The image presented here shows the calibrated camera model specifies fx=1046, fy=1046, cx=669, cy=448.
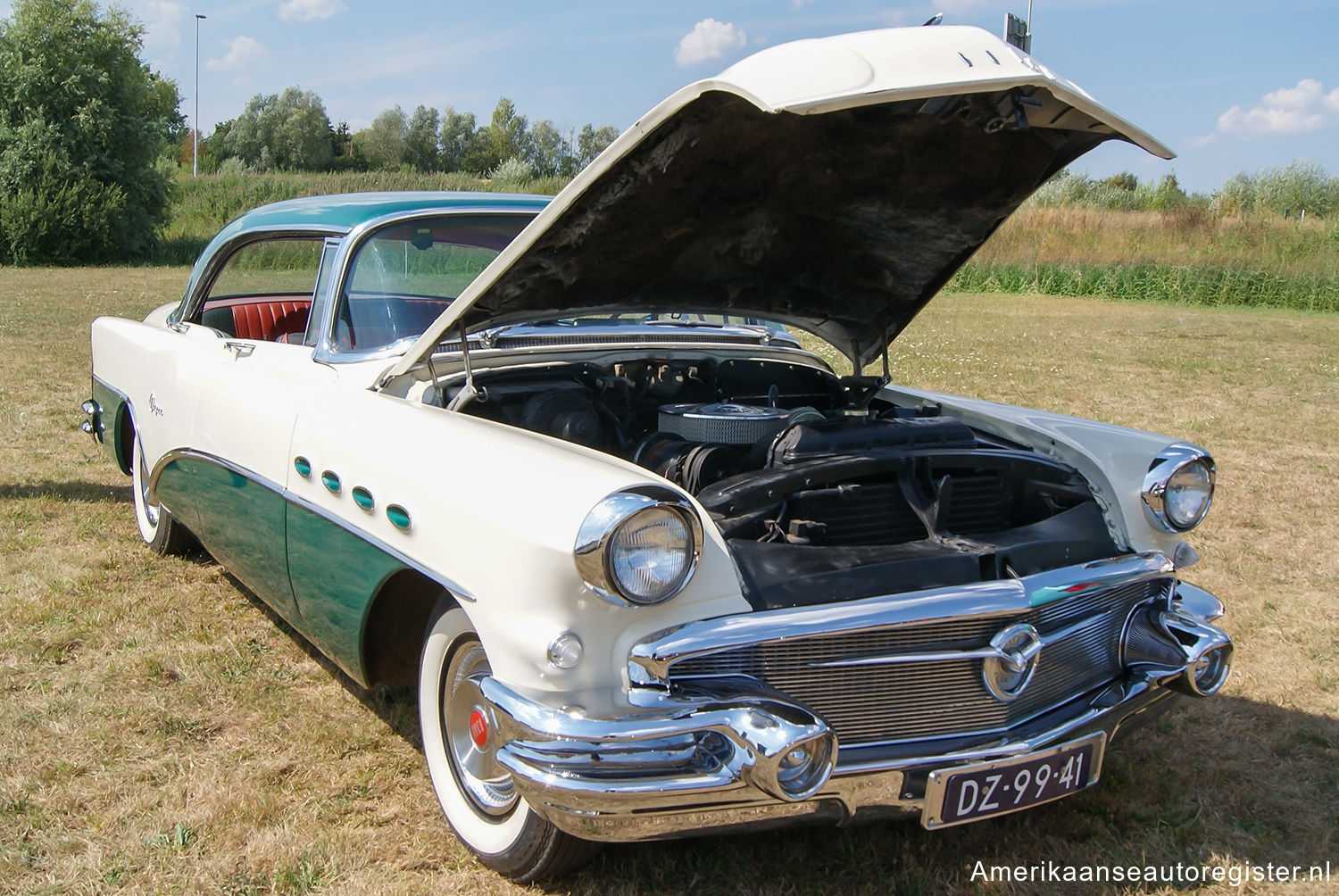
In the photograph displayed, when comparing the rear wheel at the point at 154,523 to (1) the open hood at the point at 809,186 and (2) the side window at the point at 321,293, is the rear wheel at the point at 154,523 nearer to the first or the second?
(2) the side window at the point at 321,293

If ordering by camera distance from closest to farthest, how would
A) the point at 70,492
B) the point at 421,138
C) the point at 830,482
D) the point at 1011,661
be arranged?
the point at 1011,661
the point at 830,482
the point at 70,492
the point at 421,138

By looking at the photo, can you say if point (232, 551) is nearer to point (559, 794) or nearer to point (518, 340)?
point (518, 340)

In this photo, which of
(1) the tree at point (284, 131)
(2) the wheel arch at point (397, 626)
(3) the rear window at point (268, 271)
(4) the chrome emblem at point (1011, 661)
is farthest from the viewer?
(1) the tree at point (284, 131)

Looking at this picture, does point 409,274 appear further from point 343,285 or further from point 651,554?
point 651,554

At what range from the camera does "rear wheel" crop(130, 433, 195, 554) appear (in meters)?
4.04

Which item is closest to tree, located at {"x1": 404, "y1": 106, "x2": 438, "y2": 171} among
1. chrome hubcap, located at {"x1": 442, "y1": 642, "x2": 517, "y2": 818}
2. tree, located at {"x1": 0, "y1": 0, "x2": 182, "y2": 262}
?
tree, located at {"x1": 0, "y1": 0, "x2": 182, "y2": 262}

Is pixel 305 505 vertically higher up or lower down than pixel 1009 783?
higher up

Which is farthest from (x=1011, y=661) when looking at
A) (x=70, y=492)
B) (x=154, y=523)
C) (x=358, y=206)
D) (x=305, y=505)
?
(x=70, y=492)

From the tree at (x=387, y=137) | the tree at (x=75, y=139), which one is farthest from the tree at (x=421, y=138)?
the tree at (x=75, y=139)

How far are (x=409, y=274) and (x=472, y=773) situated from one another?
4.90 feet

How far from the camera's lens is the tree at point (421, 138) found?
62594 mm

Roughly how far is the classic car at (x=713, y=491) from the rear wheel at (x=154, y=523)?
0.72 meters

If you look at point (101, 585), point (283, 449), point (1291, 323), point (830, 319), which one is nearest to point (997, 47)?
point (830, 319)

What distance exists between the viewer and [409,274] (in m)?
3.06
